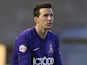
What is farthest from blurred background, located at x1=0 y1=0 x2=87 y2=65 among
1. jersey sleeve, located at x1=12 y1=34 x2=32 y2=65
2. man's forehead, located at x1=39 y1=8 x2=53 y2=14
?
jersey sleeve, located at x1=12 y1=34 x2=32 y2=65

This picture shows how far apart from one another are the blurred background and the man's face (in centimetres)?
531

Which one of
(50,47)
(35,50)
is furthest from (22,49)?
(50,47)

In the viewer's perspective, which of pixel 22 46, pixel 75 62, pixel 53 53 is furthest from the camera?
pixel 75 62

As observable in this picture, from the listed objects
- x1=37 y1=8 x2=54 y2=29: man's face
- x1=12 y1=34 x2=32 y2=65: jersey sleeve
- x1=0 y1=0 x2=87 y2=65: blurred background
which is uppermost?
x1=0 y1=0 x2=87 y2=65: blurred background

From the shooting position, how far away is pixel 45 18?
3635mm

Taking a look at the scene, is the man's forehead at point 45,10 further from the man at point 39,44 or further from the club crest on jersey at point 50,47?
the club crest on jersey at point 50,47

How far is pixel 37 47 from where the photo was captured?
3.62 metres

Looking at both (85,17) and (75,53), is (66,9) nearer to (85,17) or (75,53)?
(85,17)

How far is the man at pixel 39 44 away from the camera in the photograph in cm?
352


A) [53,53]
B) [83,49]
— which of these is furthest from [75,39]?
[53,53]

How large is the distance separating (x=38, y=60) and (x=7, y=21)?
18.9 feet

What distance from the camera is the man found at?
352cm

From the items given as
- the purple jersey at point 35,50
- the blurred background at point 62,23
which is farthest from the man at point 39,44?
the blurred background at point 62,23

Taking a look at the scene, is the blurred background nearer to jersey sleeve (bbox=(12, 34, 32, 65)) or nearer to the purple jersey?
the purple jersey
